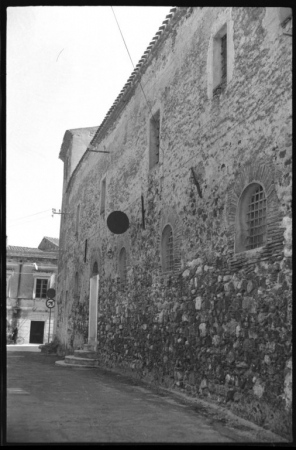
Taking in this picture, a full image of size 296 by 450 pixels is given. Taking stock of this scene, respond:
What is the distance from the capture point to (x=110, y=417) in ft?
16.4

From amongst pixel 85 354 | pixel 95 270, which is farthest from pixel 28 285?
pixel 85 354

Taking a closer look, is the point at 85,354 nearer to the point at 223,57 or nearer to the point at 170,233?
the point at 170,233

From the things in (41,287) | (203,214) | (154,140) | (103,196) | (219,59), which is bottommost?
(41,287)

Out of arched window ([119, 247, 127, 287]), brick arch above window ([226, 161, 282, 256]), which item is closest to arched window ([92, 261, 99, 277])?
arched window ([119, 247, 127, 287])

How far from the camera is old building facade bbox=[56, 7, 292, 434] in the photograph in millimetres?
5004

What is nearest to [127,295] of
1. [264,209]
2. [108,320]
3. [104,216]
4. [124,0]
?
[108,320]

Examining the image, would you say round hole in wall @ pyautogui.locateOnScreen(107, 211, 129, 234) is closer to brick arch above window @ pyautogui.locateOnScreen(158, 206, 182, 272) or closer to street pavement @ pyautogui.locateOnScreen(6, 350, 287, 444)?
brick arch above window @ pyautogui.locateOnScreen(158, 206, 182, 272)

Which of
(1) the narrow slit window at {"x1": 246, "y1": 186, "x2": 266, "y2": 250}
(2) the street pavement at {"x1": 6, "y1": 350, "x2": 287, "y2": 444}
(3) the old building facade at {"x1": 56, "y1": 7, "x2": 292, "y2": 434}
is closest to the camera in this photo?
(2) the street pavement at {"x1": 6, "y1": 350, "x2": 287, "y2": 444}

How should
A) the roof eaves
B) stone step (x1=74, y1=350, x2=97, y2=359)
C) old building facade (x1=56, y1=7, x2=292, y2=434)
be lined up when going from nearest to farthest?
old building facade (x1=56, y1=7, x2=292, y2=434) → the roof eaves → stone step (x1=74, y1=350, x2=97, y2=359)

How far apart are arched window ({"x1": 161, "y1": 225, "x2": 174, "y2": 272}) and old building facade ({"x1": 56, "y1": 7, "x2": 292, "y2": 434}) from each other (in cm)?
2

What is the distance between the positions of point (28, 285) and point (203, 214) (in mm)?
3910

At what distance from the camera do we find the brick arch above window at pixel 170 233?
7.39m

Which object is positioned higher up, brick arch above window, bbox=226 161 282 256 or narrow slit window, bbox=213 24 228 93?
narrow slit window, bbox=213 24 228 93
